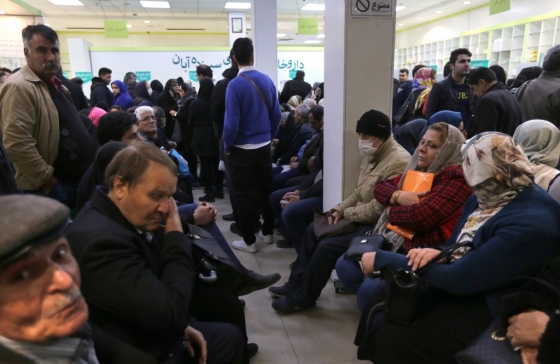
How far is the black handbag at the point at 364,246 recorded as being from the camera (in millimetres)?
1955

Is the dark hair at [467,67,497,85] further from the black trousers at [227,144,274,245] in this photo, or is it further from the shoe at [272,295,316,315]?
the shoe at [272,295,316,315]

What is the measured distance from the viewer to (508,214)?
1.42m

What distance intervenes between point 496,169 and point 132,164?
1287 mm

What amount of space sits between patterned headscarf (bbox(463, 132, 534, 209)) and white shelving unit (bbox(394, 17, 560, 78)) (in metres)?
8.86

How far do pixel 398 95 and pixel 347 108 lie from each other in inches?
135

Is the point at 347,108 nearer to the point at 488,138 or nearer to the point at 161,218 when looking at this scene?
the point at 488,138

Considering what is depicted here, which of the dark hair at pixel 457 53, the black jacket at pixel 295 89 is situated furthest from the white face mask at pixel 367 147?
the black jacket at pixel 295 89

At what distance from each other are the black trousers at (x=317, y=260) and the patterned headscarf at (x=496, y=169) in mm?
914

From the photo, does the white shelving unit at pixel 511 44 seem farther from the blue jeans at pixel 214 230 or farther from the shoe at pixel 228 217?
the blue jeans at pixel 214 230

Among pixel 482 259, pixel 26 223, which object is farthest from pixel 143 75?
pixel 26 223

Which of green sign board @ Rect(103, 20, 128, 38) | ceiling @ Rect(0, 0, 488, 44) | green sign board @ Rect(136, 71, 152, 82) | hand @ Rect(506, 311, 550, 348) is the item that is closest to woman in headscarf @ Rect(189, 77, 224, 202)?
hand @ Rect(506, 311, 550, 348)

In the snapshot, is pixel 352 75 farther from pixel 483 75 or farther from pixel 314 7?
pixel 314 7

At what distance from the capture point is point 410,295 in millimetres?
1470

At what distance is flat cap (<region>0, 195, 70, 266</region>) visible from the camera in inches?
25.7
